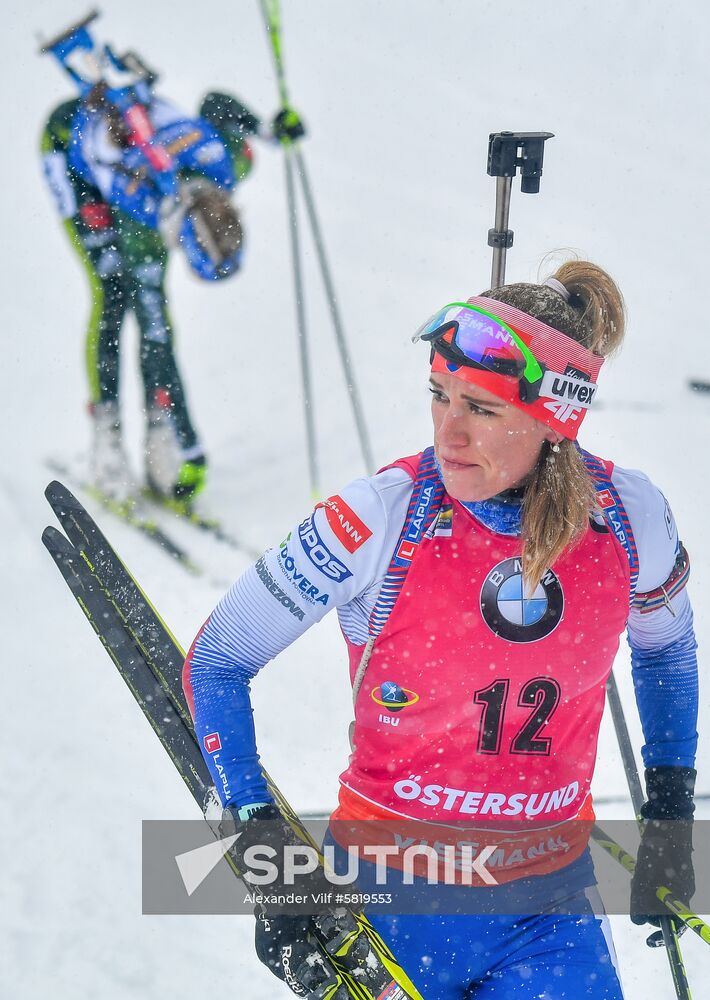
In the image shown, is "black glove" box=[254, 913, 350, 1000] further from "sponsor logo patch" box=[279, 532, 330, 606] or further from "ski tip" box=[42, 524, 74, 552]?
"ski tip" box=[42, 524, 74, 552]

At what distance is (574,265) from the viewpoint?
91.3 inches

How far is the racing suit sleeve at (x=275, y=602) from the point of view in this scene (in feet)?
6.95

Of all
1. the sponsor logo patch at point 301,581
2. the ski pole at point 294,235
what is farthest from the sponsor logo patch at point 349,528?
the ski pole at point 294,235

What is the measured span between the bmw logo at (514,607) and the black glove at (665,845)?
710mm

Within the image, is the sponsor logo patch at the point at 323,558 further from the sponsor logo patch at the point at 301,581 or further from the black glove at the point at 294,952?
the black glove at the point at 294,952

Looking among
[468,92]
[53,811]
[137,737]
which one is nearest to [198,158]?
[137,737]

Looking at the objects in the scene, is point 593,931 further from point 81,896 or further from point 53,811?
point 53,811

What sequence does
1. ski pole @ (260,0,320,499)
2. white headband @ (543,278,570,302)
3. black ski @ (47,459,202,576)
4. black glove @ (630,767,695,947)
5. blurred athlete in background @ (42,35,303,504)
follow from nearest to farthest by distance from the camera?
white headband @ (543,278,570,302), black glove @ (630,767,695,947), ski pole @ (260,0,320,499), blurred athlete in background @ (42,35,303,504), black ski @ (47,459,202,576)

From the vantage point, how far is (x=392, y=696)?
7.22 ft

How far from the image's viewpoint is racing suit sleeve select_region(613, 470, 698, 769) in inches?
91.7

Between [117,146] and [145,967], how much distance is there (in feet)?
13.9

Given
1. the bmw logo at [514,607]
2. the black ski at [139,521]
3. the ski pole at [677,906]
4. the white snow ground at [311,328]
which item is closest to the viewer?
the bmw logo at [514,607]

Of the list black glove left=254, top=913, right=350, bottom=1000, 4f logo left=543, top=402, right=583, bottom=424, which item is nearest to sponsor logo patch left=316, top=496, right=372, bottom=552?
4f logo left=543, top=402, right=583, bottom=424

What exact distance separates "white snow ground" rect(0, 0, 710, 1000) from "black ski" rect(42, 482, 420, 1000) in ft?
3.57
